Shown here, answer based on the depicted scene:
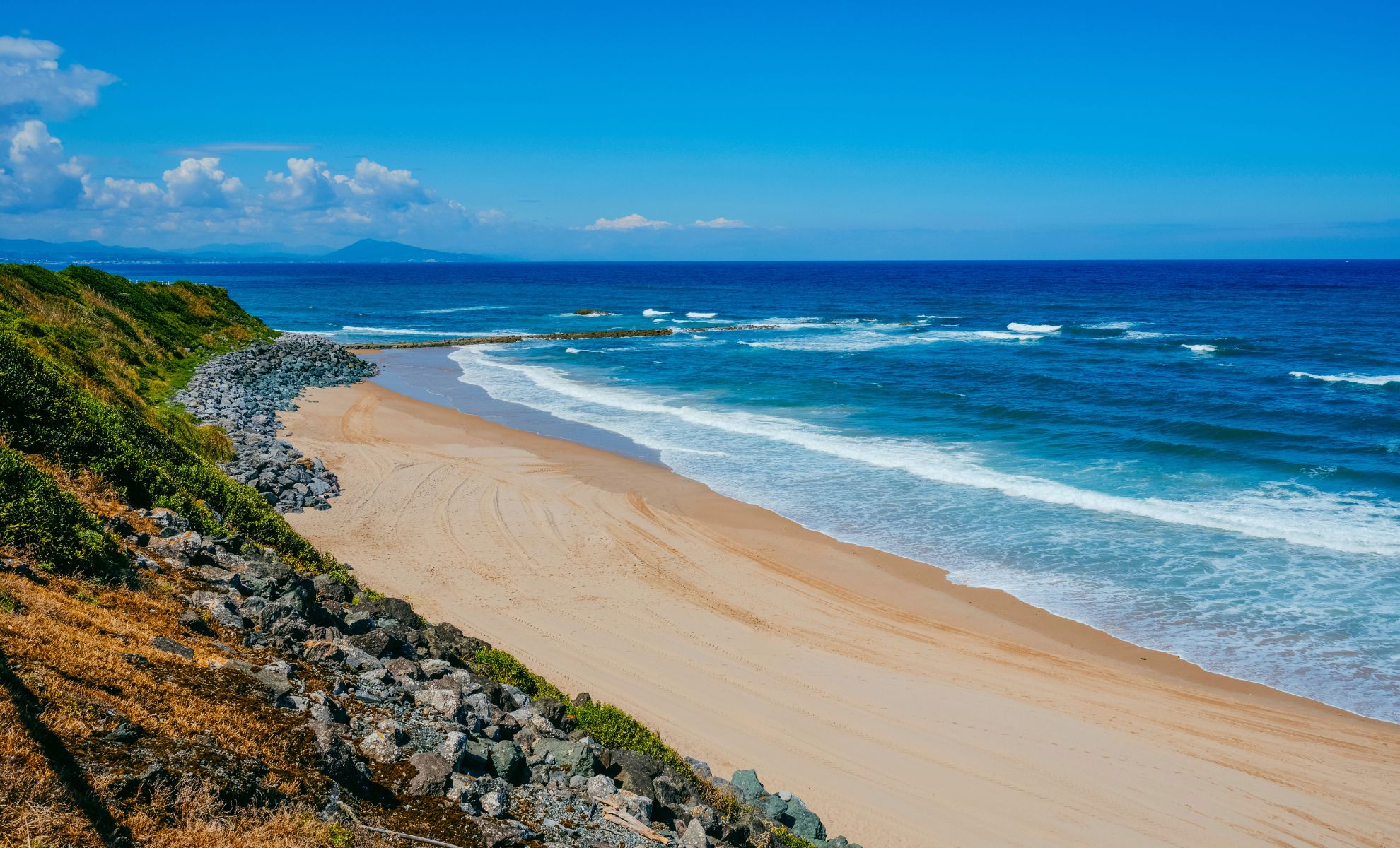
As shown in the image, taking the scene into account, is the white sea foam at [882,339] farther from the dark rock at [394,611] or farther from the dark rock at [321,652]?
the dark rock at [321,652]

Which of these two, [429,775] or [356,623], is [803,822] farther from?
[356,623]

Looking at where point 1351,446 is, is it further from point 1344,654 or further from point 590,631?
point 590,631

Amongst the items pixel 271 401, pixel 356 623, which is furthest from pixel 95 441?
pixel 271 401

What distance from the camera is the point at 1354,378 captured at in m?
37.0

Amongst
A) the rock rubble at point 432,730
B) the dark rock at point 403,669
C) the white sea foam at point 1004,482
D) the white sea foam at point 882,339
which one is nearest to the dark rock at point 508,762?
the rock rubble at point 432,730

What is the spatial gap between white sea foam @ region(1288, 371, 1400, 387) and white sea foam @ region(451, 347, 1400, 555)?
19842mm

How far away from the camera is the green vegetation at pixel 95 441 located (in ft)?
25.4

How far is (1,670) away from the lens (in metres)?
4.97

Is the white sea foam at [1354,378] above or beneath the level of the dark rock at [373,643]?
above

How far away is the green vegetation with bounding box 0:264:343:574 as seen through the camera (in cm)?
773

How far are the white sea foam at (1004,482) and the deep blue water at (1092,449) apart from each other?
0.10 meters

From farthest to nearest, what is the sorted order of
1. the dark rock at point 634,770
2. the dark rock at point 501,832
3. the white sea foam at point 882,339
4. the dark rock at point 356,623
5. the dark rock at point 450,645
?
the white sea foam at point 882,339
the dark rock at point 450,645
the dark rock at point 356,623
the dark rock at point 634,770
the dark rock at point 501,832

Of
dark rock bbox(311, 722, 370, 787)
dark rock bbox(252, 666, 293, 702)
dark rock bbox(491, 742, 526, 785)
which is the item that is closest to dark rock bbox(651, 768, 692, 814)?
dark rock bbox(491, 742, 526, 785)

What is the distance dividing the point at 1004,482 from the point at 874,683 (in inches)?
474
